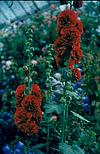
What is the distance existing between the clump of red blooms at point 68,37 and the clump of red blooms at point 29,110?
0.84ft

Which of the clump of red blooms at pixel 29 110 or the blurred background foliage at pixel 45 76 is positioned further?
the blurred background foliage at pixel 45 76

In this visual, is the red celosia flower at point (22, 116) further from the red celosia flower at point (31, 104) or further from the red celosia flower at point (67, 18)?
the red celosia flower at point (67, 18)

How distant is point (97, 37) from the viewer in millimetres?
6074

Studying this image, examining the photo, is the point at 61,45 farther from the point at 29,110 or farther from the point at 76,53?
the point at 29,110

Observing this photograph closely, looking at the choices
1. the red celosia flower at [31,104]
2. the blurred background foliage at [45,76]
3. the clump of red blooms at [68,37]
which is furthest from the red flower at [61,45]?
the red celosia flower at [31,104]

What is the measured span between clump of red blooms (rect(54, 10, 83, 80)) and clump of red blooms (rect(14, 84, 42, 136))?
0.26 meters

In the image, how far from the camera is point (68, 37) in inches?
104

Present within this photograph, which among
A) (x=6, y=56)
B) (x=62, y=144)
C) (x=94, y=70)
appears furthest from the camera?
(x=6, y=56)

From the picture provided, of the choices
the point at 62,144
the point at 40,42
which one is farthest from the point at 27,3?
the point at 62,144

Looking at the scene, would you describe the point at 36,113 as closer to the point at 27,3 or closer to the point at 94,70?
the point at 94,70

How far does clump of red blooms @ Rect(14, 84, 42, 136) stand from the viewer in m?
2.63

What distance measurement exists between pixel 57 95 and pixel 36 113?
1.60 m

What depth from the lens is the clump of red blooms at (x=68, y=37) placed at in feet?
A: 8.61

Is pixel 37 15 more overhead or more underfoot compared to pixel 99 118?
more overhead
